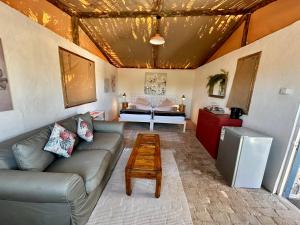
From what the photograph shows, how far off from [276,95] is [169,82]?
15.5 ft

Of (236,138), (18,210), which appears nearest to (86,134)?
(18,210)

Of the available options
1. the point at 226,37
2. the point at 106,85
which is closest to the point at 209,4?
the point at 226,37

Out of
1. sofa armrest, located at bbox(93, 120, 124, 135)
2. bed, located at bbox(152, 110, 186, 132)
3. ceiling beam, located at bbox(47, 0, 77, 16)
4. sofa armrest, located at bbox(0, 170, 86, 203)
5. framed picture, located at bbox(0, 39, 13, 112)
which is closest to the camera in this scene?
sofa armrest, located at bbox(0, 170, 86, 203)

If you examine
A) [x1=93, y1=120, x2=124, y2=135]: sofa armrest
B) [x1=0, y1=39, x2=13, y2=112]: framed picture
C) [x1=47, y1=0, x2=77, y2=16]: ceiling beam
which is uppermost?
[x1=47, y1=0, x2=77, y2=16]: ceiling beam

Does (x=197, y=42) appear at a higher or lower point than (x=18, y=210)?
higher

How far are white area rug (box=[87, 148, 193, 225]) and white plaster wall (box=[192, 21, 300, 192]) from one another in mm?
1364

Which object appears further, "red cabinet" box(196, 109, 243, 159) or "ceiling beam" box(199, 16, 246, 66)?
"ceiling beam" box(199, 16, 246, 66)

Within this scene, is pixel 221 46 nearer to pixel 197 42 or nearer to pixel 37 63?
pixel 197 42

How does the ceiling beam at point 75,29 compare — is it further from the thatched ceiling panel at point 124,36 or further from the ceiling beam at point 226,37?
the ceiling beam at point 226,37

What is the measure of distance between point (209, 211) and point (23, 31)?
10.2 feet

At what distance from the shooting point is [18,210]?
4.04 feet

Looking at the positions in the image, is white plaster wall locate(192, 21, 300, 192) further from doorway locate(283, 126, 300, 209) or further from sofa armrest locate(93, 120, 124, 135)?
sofa armrest locate(93, 120, 124, 135)

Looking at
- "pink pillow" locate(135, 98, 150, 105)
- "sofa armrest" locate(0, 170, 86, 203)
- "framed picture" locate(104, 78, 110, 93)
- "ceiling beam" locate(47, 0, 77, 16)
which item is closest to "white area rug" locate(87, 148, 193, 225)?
"sofa armrest" locate(0, 170, 86, 203)

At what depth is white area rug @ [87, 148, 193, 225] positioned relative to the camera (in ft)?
4.91
